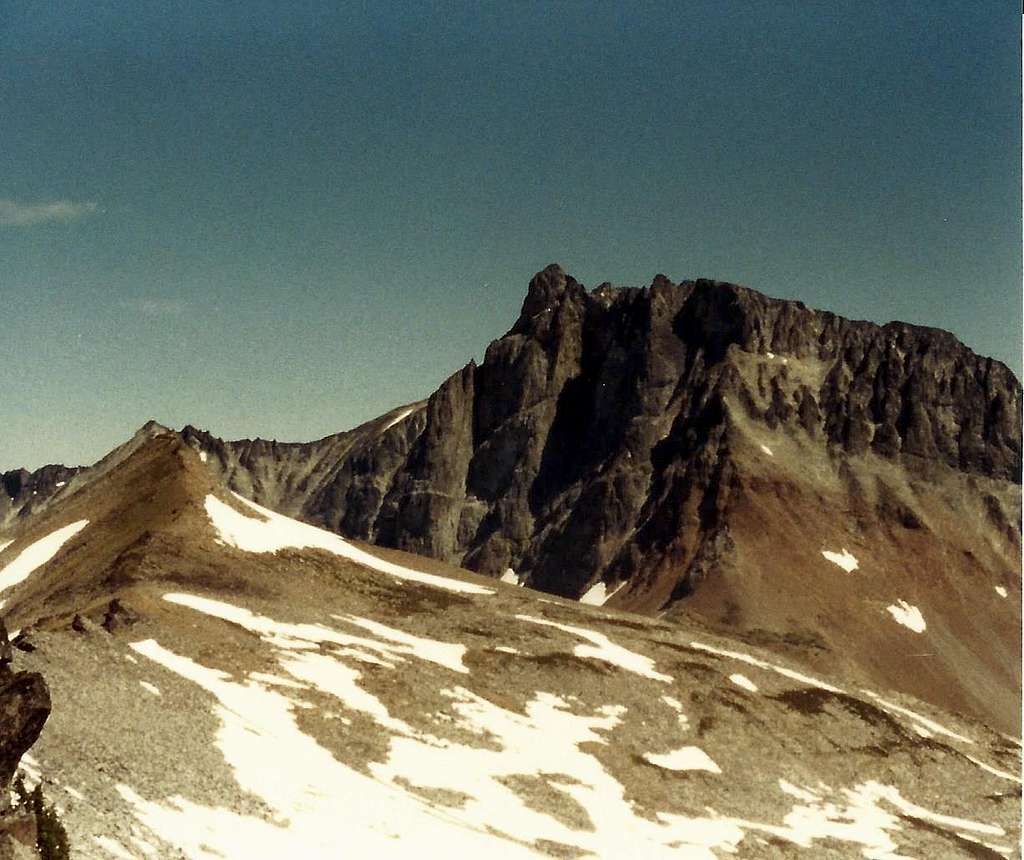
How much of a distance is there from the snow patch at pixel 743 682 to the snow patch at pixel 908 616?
91.1 metres

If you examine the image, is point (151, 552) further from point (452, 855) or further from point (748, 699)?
point (452, 855)

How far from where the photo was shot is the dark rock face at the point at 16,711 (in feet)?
89.0

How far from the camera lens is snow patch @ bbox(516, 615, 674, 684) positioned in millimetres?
71562

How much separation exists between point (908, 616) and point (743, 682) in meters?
96.0

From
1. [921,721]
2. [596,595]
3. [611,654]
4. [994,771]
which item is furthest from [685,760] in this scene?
[596,595]

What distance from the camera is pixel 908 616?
164 metres

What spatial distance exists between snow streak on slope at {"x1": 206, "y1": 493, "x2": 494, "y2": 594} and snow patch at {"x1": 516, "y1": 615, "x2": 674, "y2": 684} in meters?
10.8

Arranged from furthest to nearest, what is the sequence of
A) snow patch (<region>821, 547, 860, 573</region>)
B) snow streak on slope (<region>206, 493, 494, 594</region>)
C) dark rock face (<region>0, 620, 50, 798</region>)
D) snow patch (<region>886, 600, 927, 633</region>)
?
snow patch (<region>821, 547, 860, 573</region>) < snow patch (<region>886, 600, 927, 633</region>) < snow streak on slope (<region>206, 493, 494, 594</region>) < dark rock face (<region>0, 620, 50, 798</region>)

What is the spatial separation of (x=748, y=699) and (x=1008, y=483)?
14028 centimetres

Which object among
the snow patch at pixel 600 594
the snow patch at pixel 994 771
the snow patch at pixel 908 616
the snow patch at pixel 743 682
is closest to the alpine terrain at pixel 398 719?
the snow patch at pixel 743 682

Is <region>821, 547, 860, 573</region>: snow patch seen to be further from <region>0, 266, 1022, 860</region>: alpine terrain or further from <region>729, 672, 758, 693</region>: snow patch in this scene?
<region>729, 672, 758, 693</region>: snow patch

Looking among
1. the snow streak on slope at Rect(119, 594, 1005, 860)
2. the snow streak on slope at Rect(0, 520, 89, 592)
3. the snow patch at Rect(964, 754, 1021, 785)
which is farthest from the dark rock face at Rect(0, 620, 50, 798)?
the snow patch at Rect(964, 754, 1021, 785)

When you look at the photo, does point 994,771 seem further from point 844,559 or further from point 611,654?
point 844,559

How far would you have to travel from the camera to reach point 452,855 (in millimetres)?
37219
